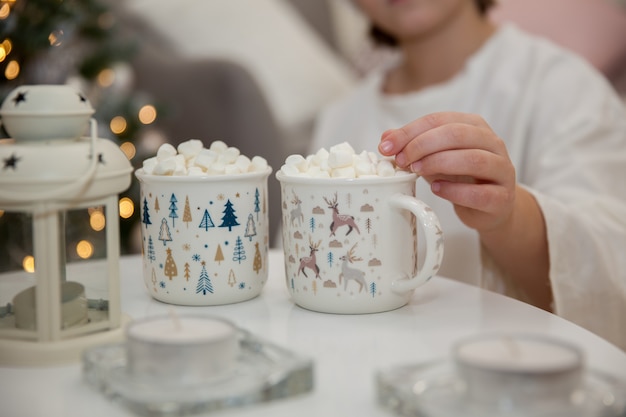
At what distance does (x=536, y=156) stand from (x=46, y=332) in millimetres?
815

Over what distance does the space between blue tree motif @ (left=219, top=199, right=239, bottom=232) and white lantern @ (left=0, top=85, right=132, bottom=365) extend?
10 centimetres

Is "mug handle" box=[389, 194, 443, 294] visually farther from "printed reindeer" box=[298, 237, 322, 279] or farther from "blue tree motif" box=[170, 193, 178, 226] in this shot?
"blue tree motif" box=[170, 193, 178, 226]

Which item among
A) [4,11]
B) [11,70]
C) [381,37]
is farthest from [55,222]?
[381,37]

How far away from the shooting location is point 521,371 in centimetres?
40

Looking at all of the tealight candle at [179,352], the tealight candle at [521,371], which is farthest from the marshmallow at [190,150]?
A: the tealight candle at [521,371]

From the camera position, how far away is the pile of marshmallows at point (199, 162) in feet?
2.20

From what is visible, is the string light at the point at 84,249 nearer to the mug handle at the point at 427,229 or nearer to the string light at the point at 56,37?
the mug handle at the point at 427,229

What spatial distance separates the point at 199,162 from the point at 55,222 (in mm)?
164

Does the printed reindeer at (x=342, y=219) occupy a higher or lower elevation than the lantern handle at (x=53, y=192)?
lower

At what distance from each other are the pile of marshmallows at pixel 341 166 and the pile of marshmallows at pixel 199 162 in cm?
4

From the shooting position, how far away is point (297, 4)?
8.04 feet

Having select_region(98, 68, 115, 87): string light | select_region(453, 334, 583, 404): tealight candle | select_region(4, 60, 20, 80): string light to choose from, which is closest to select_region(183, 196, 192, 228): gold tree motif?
select_region(453, 334, 583, 404): tealight candle

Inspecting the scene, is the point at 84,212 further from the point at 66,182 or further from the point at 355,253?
the point at 355,253

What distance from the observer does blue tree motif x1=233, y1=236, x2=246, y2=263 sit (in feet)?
2.23
